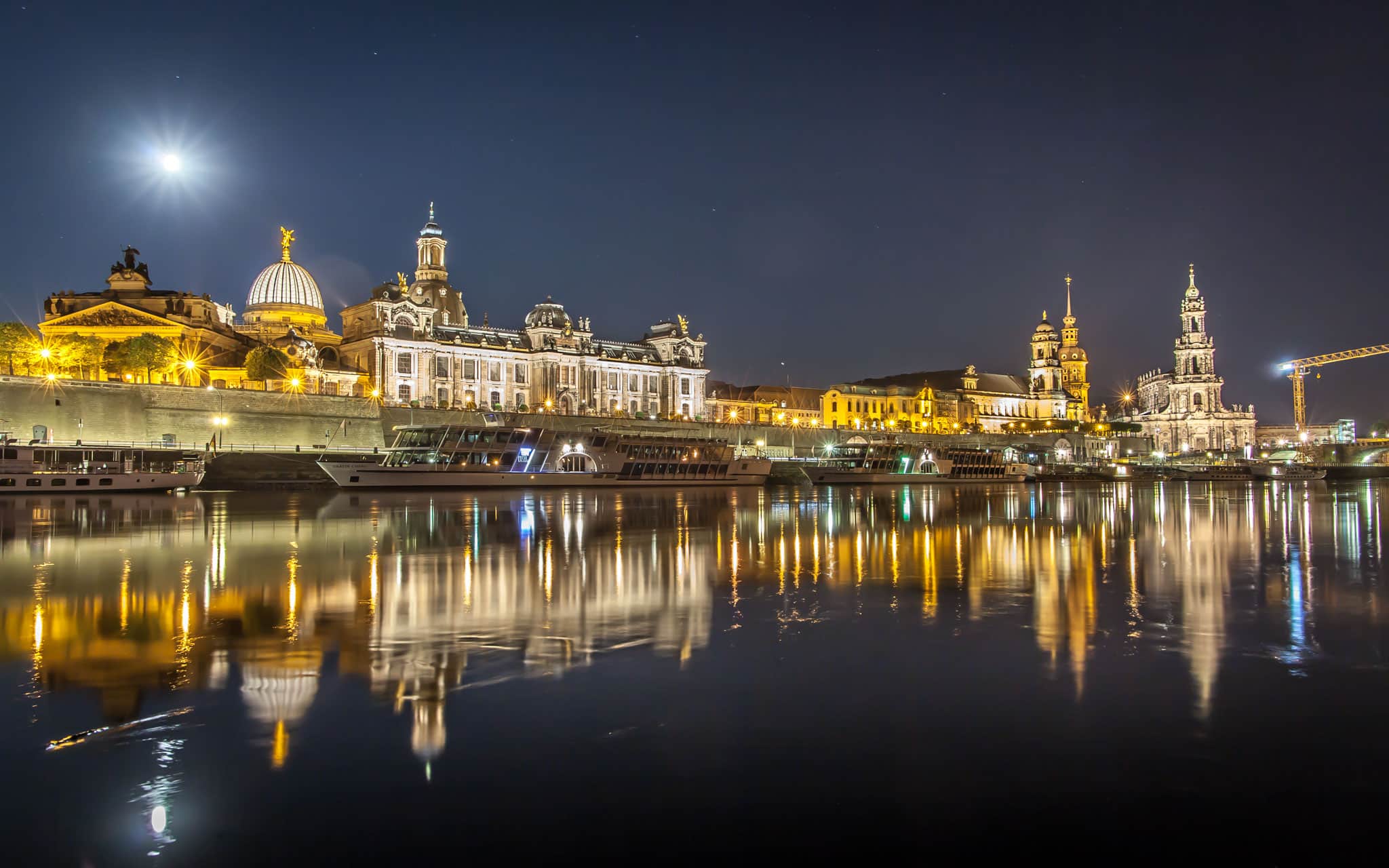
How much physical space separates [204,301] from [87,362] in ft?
55.3

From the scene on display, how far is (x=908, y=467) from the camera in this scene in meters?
79.2

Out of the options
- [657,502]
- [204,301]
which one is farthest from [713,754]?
[204,301]

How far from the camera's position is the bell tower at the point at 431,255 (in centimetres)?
11488

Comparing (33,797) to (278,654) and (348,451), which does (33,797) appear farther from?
(348,451)

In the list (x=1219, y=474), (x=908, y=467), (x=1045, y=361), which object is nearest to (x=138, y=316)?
(x=908, y=467)

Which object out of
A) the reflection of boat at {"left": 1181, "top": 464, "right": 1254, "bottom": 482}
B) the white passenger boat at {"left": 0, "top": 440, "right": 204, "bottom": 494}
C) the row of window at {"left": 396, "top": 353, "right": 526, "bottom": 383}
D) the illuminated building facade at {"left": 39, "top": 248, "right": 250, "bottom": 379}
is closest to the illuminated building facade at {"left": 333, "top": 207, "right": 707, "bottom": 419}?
the row of window at {"left": 396, "top": 353, "right": 526, "bottom": 383}

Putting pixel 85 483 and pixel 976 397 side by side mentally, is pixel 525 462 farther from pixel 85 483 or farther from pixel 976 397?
pixel 976 397

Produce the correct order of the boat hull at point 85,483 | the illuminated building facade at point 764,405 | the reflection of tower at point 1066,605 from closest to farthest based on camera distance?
the reflection of tower at point 1066,605 < the boat hull at point 85,483 < the illuminated building facade at point 764,405

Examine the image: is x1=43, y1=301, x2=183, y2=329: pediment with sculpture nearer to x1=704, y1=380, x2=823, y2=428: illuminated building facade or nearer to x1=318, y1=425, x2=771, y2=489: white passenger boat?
x1=318, y1=425, x2=771, y2=489: white passenger boat

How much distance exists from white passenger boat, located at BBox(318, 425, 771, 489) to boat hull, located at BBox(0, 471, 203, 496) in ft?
28.8

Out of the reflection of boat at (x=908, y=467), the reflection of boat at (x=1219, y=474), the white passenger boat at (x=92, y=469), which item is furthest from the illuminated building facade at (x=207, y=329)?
the reflection of boat at (x=1219, y=474)

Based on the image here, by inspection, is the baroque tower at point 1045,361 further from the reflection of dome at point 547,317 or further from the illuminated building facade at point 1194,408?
the reflection of dome at point 547,317

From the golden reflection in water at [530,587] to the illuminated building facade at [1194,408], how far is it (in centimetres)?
14635

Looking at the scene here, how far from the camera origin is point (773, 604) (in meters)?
11.8
